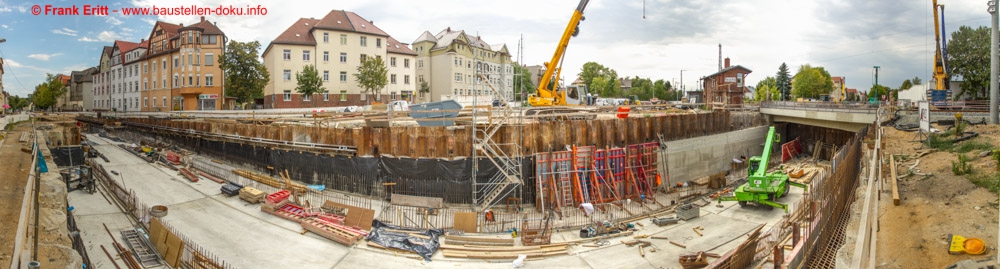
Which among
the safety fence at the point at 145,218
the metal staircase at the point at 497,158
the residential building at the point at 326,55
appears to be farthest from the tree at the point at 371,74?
the metal staircase at the point at 497,158

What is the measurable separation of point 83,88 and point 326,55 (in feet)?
191

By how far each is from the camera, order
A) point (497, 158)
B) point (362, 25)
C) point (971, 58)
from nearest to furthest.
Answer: point (497, 158)
point (971, 58)
point (362, 25)

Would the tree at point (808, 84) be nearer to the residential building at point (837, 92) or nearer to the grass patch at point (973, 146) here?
the residential building at point (837, 92)

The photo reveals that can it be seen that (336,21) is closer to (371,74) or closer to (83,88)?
(371,74)

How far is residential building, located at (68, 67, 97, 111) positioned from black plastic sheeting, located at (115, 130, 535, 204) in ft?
237

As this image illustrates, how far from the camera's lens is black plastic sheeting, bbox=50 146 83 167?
19875mm

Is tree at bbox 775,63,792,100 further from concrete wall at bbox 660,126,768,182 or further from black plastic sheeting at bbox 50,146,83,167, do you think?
black plastic sheeting at bbox 50,146,83,167

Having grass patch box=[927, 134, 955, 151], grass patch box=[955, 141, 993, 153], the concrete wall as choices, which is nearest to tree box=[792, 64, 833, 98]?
the concrete wall

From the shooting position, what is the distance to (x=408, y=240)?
1251 cm


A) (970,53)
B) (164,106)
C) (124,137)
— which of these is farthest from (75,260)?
(970,53)

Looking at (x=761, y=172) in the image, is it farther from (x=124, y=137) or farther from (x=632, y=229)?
(x=124, y=137)

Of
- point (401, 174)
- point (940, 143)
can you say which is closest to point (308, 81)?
point (401, 174)

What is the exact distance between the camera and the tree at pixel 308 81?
38844 mm

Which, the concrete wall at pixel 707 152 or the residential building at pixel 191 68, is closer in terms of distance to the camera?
the concrete wall at pixel 707 152
